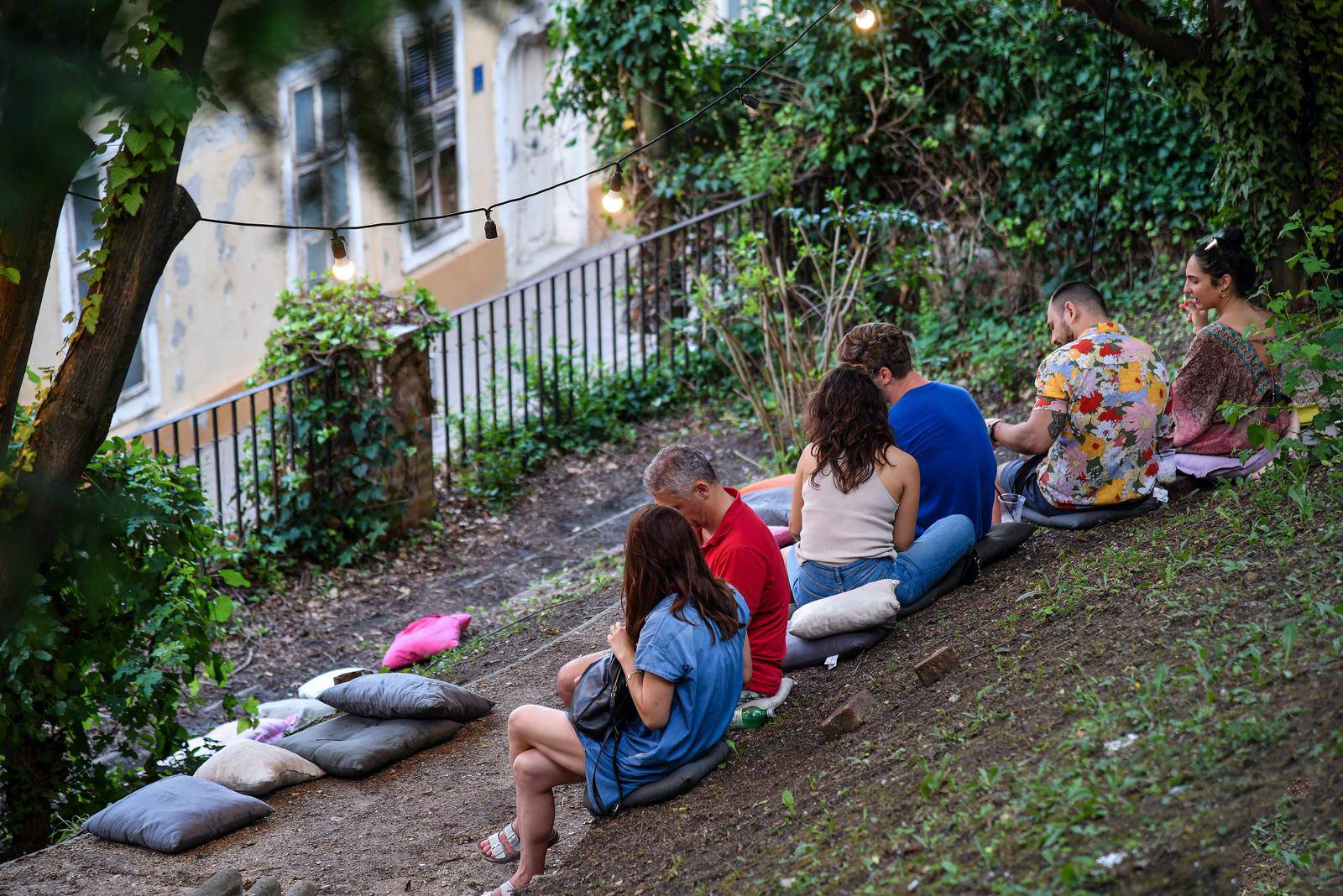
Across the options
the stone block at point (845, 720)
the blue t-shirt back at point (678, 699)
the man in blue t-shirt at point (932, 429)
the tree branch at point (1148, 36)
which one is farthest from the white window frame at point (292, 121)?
the tree branch at point (1148, 36)

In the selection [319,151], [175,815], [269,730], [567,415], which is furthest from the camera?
[567,415]

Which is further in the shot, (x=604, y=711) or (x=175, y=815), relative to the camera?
(x=175, y=815)

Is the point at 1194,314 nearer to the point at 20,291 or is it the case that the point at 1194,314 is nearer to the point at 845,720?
the point at 845,720

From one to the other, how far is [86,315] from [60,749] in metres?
2.51

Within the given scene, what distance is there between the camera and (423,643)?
6.94 metres

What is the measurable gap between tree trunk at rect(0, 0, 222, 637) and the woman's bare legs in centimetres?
154

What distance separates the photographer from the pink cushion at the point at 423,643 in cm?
691

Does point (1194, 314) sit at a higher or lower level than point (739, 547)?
higher

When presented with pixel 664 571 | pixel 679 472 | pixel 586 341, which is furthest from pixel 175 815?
pixel 586 341

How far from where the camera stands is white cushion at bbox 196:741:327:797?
499 cm

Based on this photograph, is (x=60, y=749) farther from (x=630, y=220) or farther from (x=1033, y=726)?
(x=630, y=220)

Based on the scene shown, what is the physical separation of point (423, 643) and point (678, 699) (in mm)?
3269

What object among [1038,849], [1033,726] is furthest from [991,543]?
[1038,849]

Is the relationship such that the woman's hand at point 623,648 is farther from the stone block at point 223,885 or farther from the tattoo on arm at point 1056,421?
the tattoo on arm at point 1056,421
